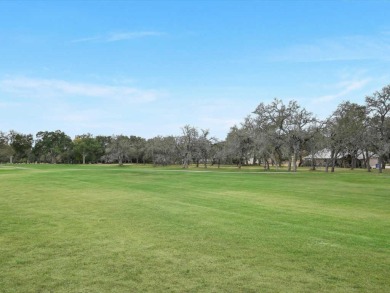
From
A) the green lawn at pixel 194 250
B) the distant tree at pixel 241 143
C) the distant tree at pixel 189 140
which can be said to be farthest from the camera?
the distant tree at pixel 189 140

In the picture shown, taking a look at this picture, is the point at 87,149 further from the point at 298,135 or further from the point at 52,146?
the point at 298,135

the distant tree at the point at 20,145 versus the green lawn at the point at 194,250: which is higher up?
the distant tree at the point at 20,145

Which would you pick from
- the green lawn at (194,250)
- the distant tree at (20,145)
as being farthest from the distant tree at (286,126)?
the distant tree at (20,145)

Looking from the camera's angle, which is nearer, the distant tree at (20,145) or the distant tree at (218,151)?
the distant tree at (218,151)

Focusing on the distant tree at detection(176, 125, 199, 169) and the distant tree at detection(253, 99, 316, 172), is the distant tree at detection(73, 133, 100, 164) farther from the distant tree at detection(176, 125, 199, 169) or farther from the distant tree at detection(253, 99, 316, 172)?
the distant tree at detection(253, 99, 316, 172)

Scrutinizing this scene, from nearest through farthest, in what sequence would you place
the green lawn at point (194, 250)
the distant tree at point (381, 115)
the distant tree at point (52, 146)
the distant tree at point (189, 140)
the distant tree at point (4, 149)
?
the green lawn at point (194, 250) < the distant tree at point (381, 115) < the distant tree at point (189, 140) < the distant tree at point (4, 149) < the distant tree at point (52, 146)

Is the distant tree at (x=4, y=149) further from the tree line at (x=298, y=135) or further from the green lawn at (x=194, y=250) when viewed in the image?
the green lawn at (x=194, y=250)

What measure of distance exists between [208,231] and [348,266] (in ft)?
12.3

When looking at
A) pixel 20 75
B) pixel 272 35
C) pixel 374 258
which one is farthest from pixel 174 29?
pixel 374 258

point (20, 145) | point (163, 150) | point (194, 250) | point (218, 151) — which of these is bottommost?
point (194, 250)

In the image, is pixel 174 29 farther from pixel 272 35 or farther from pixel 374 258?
pixel 374 258

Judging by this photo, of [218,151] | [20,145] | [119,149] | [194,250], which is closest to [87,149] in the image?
[119,149]

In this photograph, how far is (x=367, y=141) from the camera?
5919cm

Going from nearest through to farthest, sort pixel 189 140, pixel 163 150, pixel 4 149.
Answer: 1. pixel 189 140
2. pixel 163 150
3. pixel 4 149
